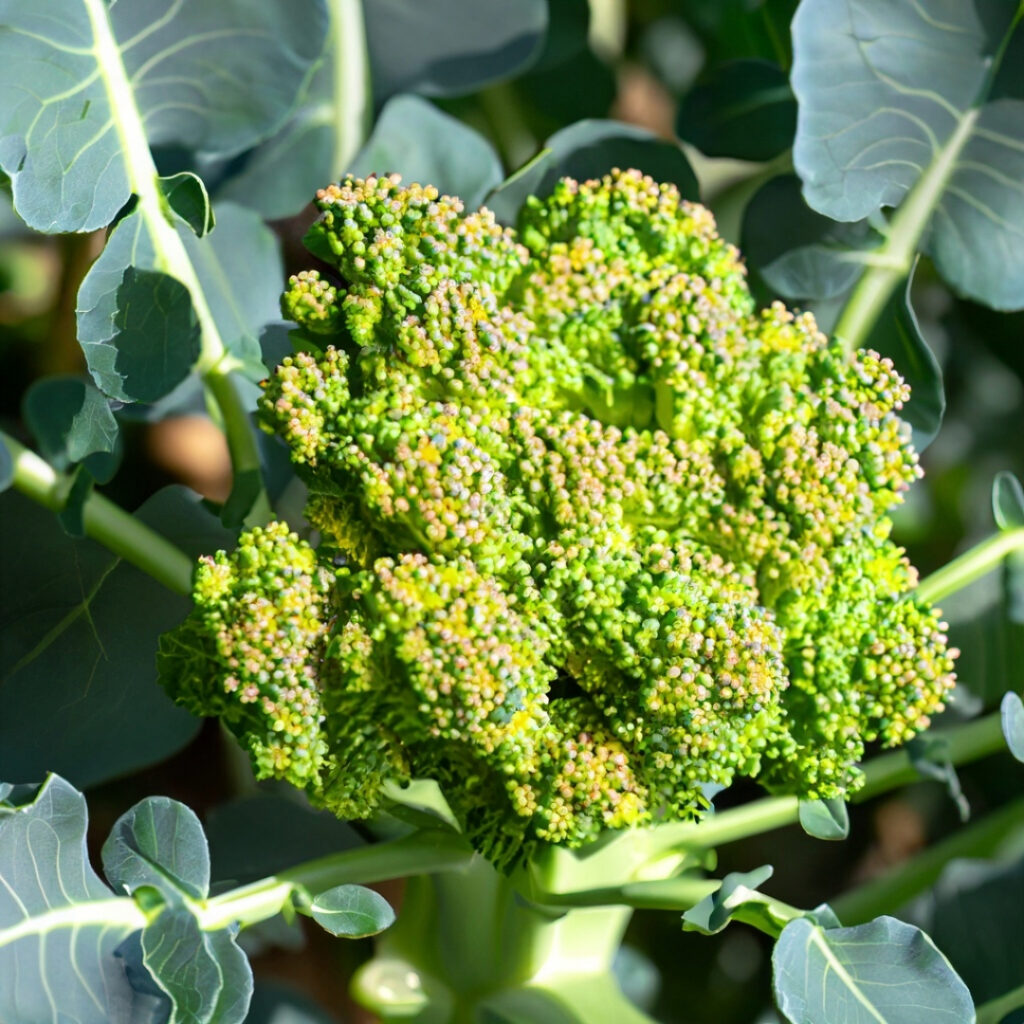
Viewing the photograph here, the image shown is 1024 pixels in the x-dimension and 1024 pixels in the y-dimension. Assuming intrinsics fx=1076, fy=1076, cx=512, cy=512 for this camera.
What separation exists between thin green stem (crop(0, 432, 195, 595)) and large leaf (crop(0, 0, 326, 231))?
5.8 inches

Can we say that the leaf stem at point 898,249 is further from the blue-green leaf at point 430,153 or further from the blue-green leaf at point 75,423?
the blue-green leaf at point 75,423

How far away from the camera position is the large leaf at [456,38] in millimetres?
835

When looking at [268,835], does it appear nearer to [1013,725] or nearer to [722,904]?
[722,904]

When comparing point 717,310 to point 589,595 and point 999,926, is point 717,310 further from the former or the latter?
point 999,926

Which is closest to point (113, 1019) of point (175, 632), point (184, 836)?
point (184, 836)

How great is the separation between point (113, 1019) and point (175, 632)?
Result: 0.65 ft

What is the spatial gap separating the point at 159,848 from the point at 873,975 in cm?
38

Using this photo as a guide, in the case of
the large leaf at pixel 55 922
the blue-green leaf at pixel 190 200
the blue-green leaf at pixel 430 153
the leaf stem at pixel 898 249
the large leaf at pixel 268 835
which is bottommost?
the large leaf at pixel 268 835

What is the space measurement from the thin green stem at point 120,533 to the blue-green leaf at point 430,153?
31 centimetres

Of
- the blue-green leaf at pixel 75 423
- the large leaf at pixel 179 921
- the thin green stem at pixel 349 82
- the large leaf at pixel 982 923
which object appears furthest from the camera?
the thin green stem at pixel 349 82

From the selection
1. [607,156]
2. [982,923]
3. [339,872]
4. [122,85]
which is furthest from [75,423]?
[982,923]

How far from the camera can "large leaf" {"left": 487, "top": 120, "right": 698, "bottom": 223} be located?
29.6 inches

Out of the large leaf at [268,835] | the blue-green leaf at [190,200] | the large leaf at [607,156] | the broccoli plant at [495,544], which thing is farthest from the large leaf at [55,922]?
the large leaf at [607,156]

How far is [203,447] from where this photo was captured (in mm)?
1073
